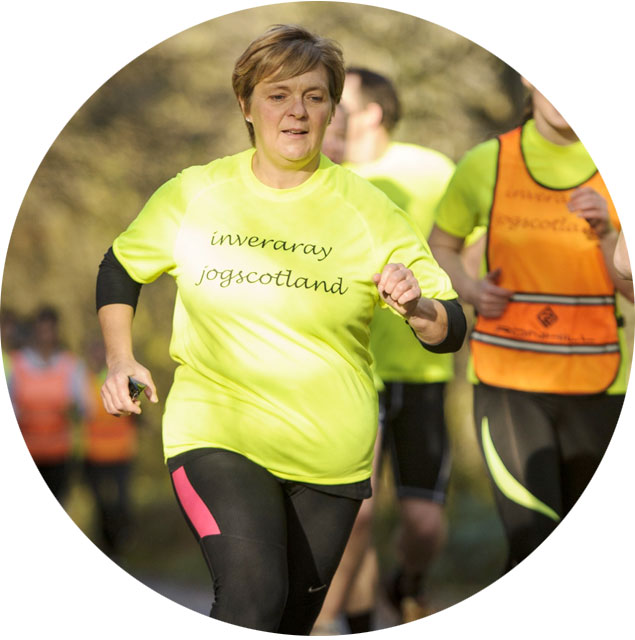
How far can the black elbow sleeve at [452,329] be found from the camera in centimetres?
357

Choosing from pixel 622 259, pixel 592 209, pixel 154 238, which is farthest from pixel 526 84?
pixel 154 238

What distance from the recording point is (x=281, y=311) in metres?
3.59

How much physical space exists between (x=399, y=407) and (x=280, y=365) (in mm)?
902

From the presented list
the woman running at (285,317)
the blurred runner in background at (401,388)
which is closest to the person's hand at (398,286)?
the woman running at (285,317)

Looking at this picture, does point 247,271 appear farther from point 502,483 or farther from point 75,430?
point 502,483

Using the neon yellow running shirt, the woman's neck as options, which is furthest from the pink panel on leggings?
the woman's neck

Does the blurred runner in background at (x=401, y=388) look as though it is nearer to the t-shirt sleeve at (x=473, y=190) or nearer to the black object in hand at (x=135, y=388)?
the t-shirt sleeve at (x=473, y=190)

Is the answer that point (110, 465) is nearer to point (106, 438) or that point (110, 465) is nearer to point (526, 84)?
point (106, 438)

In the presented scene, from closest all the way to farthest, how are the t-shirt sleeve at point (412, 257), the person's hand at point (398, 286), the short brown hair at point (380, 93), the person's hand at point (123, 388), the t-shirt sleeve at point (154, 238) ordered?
1. the person's hand at point (398, 286)
2. the person's hand at point (123, 388)
3. the t-shirt sleeve at point (412, 257)
4. the t-shirt sleeve at point (154, 238)
5. the short brown hair at point (380, 93)

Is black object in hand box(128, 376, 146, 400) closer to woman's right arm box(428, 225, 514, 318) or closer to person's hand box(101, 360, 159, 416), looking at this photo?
person's hand box(101, 360, 159, 416)

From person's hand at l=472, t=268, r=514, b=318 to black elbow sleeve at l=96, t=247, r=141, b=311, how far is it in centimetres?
130

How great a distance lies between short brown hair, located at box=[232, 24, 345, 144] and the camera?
3.61 meters

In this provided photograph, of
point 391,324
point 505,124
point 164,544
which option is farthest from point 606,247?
point 164,544

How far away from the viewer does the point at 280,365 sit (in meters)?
3.59
